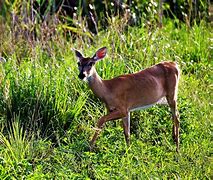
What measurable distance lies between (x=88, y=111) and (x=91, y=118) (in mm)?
101

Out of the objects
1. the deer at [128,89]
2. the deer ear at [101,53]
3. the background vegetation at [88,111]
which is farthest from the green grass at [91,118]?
the deer ear at [101,53]

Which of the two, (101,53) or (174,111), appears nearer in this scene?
(101,53)

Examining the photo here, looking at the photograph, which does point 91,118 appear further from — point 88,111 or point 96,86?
point 96,86

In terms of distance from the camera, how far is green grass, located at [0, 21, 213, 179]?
21.9 ft

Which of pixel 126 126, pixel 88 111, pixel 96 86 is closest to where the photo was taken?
pixel 96 86

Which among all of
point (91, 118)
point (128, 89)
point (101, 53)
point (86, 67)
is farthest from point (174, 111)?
point (86, 67)

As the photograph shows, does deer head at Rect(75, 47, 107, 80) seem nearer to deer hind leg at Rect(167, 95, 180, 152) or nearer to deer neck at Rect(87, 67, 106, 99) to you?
deer neck at Rect(87, 67, 106, 99)

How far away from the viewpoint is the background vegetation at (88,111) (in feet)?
22.0

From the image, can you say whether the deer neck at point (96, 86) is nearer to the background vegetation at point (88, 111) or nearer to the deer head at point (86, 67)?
the deer head at point (86, 67)

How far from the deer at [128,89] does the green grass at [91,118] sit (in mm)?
222

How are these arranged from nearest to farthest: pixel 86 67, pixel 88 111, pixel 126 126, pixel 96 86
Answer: pixel 86 67 < pixel 96 86 < pixel 126 126 < pixel 88 111

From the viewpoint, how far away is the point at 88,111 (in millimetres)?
7988

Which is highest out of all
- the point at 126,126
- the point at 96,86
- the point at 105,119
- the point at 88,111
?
the point at 96,86

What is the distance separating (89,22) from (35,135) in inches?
217
